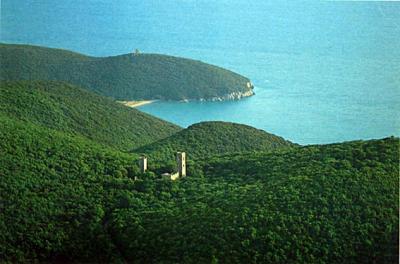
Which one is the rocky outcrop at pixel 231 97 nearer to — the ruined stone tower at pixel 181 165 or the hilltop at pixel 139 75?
the hilltop at pixel 139 75

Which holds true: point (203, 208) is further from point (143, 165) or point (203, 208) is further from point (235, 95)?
Result: point (235, 95)

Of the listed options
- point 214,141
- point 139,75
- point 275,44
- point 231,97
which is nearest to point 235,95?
point 231,97

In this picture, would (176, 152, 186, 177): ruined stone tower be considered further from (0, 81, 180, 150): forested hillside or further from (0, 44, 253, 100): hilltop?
(0, 44, 253, 100): hilltop

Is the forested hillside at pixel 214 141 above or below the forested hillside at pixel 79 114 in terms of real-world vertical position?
below

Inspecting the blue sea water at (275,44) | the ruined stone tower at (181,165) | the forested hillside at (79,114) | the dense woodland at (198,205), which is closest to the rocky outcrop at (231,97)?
the blue sea water at (275,44)

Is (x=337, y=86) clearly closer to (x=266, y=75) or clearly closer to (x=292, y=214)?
(x=266, y=75)

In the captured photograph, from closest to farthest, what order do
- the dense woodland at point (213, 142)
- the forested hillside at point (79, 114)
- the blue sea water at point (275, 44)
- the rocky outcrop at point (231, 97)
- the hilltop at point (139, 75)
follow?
the dense woodland at point (213, 142) → the forested hillside at point (79, 114) → the blue sea water at point (275, 44) → the rocky outcrop at point (231, 97) → the hilltop at point (139, 75)
